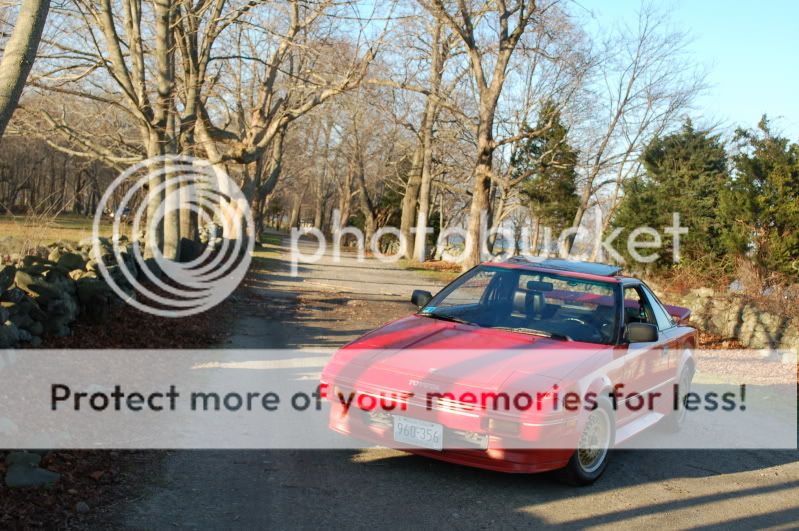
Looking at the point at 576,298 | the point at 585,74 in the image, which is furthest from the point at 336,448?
the point at 585,74

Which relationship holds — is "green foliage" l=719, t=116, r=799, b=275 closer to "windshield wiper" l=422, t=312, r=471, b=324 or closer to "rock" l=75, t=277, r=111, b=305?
"windshield wiper" l=422, t=312, r=471, b=324

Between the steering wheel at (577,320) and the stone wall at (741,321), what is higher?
the steering wheel at (577,320)

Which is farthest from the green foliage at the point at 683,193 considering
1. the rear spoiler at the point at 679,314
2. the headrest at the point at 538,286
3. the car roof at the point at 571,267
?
the headrest at the point at 538,286

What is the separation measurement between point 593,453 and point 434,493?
1.40m

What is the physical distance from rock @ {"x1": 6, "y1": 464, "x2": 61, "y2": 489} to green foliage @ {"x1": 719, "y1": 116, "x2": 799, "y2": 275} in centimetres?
1575

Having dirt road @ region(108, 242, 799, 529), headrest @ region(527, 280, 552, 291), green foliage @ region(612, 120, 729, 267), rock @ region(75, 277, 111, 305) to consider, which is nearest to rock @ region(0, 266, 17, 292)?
rock @ region(75, 277, 111, 305)

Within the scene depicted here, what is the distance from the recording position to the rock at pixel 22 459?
513 cm

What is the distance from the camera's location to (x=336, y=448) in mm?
6605

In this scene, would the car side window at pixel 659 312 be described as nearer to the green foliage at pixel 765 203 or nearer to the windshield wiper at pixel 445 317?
the windshield wiper at pixel 445 317

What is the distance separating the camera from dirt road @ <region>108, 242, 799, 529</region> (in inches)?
200

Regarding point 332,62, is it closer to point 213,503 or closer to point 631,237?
point 631,237

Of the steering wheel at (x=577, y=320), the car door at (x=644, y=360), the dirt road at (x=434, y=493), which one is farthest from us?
the steering wheel at (x=577, y=320)

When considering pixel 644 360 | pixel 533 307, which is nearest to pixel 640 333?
pixel 644 360

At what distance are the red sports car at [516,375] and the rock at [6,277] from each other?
3645mm
